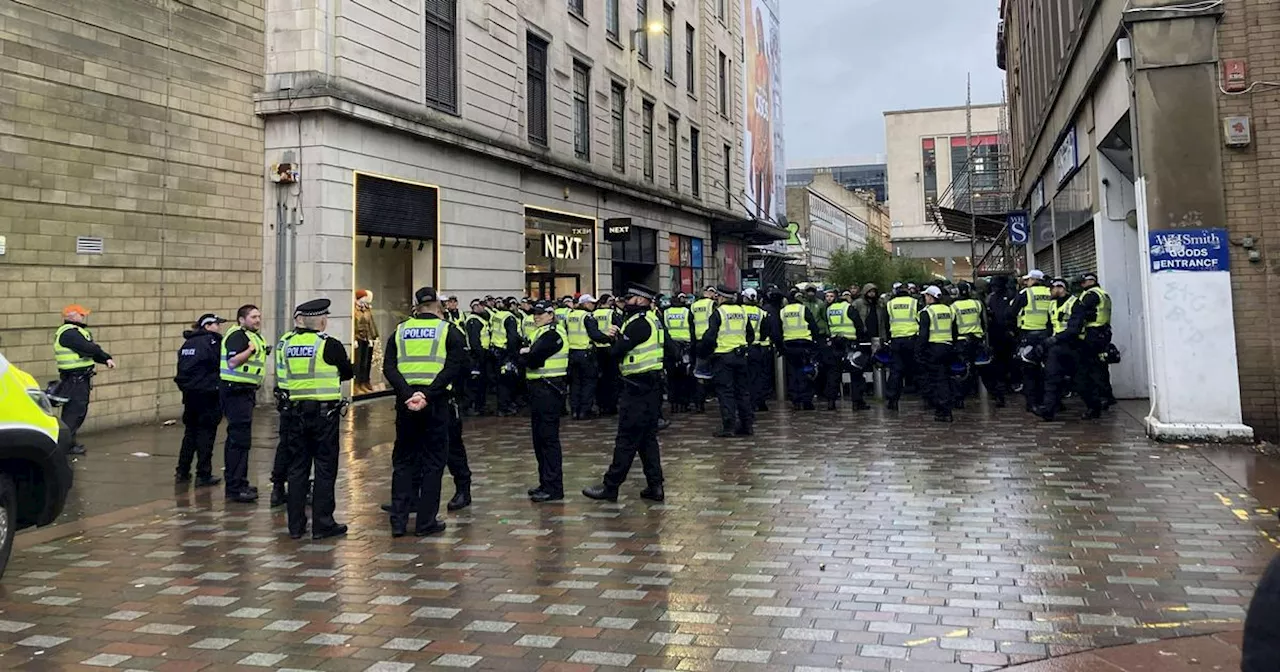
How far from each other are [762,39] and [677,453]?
33550mm

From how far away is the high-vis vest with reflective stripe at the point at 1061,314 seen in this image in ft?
36.6

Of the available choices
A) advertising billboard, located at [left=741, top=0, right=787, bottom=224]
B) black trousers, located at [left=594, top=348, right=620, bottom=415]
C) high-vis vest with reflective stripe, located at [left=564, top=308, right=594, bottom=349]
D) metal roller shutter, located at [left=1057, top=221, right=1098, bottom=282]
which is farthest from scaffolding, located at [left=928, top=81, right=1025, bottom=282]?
high-vis vest with reflective stripe, located at [left=564, top=308, right=594, bottom=349]

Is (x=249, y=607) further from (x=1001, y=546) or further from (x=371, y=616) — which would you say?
(x=1001, y=546)

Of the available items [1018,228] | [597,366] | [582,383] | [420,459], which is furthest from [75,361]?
[1018,228]

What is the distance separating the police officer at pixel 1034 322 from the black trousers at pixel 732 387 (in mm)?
4061

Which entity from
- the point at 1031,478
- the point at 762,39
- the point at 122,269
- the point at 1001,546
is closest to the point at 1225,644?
the point at 1001,546

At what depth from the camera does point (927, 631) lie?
4.42 meters

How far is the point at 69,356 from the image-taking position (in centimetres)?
961

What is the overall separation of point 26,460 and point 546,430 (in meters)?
3.72

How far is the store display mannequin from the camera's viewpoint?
51.4 feet

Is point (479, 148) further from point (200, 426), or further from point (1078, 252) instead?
point (1078, 252)

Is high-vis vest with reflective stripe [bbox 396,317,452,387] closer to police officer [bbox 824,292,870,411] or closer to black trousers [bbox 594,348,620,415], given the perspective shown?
black trousers [bbox 594,348,620,415]

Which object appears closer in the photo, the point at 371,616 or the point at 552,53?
the point at 371,616

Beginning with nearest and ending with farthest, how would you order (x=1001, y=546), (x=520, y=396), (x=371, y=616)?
(x=371, y=616) < (x=1001, y=546) < (x=520, y=396)
